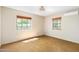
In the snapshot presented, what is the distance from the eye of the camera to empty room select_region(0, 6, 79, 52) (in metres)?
1.84

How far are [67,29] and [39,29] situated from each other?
41.4 inches

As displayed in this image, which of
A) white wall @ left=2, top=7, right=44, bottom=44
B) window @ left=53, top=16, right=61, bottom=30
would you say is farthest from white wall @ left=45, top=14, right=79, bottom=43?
white wall @ left=2, top=7, right=44, bottom=44

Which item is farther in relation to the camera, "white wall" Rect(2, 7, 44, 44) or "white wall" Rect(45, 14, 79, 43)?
"white wall" Rect(45, 14, 79, 43)

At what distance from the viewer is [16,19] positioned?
6.33ft

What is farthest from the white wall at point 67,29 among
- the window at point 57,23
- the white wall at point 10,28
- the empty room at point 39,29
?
the white wall at point 10,28

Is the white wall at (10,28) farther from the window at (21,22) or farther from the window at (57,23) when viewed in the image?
the window at (57,23)

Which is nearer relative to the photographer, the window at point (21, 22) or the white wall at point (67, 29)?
the window at point (21, 22)

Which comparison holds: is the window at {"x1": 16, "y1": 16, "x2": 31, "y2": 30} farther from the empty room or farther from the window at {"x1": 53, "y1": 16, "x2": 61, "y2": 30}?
the window at {"x1": 53, "y1": 16, "x2": 61, "y2": 30}

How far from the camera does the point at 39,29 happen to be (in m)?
2.38

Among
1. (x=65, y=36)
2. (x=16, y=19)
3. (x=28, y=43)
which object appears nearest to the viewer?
(x=16, y=19)

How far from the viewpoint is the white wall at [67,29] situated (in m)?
2.43
